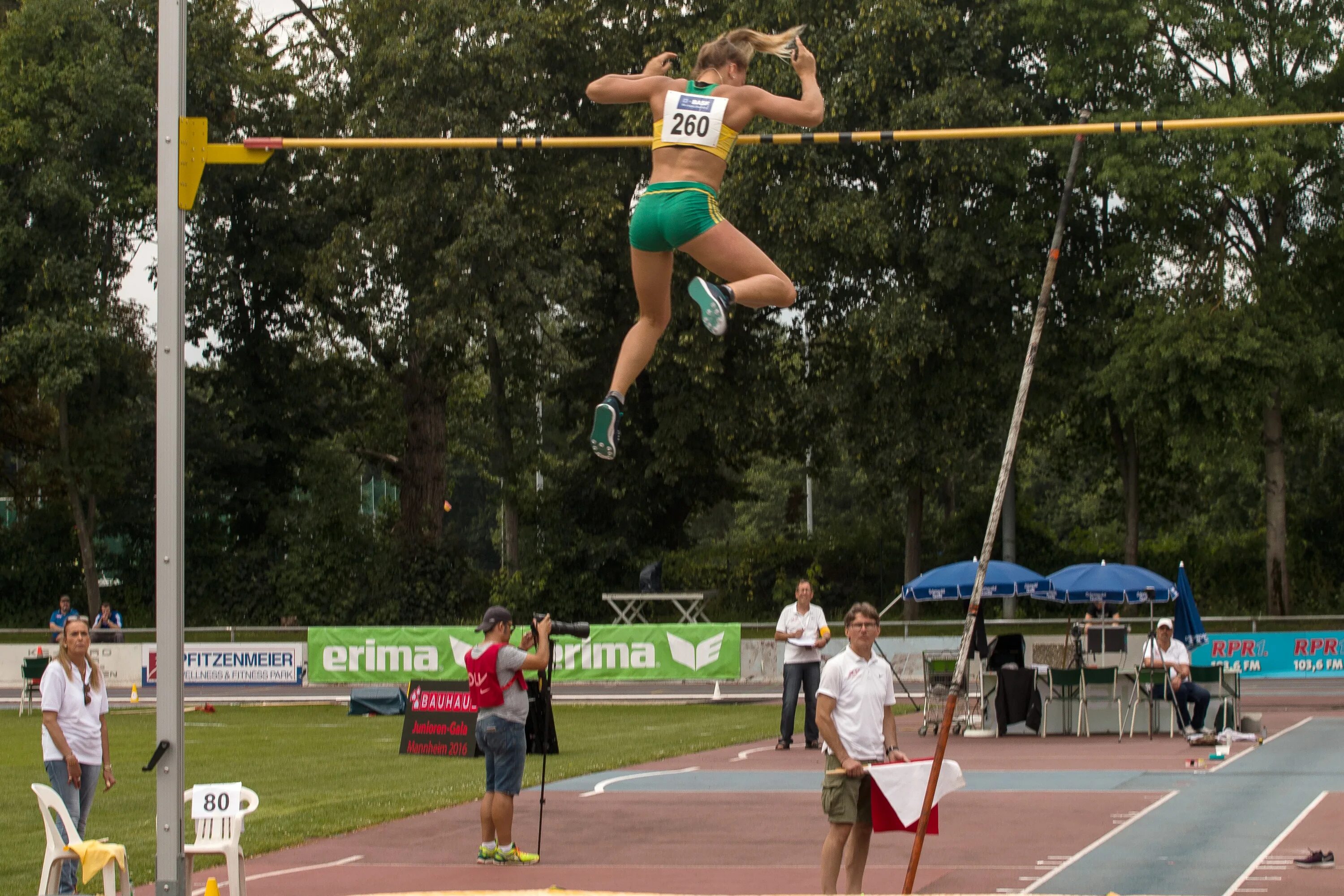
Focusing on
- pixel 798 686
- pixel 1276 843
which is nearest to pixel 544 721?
pixel 1276 843

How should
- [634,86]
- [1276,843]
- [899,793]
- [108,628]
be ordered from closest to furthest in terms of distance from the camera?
[634,86], [899,793], [1276,843], [108,628]

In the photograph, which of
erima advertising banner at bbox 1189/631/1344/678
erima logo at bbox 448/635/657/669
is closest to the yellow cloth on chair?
erima logo at bbox 448/635/657/669

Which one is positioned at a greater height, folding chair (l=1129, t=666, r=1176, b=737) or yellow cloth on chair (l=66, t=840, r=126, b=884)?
yellow cloth on chair (l=66, t=840, r=126, b=884)

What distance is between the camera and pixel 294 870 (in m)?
9.33

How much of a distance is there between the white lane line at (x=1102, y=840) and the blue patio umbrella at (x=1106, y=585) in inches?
299

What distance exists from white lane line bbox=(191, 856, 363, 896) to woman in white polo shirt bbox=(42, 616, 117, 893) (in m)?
0.83

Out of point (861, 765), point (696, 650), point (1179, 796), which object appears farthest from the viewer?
point (696, 650)

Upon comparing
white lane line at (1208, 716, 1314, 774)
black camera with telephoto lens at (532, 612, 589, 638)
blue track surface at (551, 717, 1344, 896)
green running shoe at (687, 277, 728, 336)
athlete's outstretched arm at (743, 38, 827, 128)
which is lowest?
white lane line at (1208, 716, 1314, 774)

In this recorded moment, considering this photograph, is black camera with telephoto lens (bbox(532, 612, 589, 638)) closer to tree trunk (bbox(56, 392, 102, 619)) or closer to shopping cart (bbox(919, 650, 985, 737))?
shopping cart (bbox(919, 650, 985, 737))

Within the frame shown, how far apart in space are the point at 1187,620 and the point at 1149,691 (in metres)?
2.21

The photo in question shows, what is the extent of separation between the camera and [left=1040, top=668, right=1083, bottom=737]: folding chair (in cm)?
1759

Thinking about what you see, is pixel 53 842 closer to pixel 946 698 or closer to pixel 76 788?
pixel 76 788

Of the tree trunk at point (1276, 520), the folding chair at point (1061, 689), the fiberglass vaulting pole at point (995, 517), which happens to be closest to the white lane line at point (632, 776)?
the folding chair at point (1061, 689)

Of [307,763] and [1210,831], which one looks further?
[307,763]
